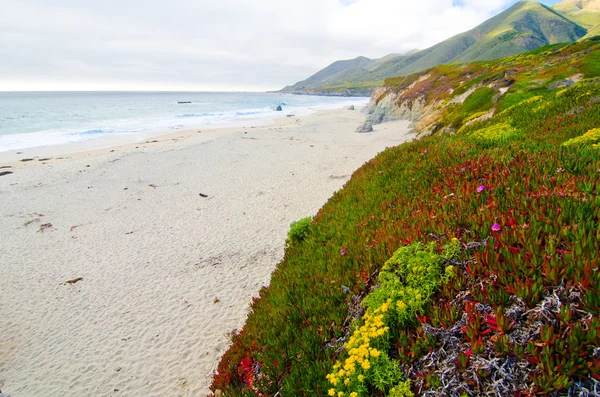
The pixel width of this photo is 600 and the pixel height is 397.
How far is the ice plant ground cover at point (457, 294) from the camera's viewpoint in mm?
→ 2473

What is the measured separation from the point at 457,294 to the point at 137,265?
11.1m

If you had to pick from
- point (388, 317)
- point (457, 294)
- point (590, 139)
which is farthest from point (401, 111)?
point (388, 317)

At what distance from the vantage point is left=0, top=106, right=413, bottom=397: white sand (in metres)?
6.98

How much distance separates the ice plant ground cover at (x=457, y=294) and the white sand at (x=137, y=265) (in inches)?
136

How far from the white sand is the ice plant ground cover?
11.3 ft

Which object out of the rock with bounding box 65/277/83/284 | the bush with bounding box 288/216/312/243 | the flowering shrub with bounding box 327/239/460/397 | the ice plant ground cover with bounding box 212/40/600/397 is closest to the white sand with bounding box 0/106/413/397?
the rock with bounding box 65/277/83/284

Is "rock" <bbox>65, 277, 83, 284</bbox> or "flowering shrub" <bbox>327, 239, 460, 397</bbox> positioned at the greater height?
"flowering shrub" <bbox>327, 239, 460, 397</bbox>

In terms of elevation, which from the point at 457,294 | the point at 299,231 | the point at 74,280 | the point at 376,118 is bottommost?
the point at 74,280

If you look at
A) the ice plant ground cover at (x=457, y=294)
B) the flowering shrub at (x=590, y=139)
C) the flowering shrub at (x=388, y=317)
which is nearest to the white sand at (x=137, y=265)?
the ice plant ground cover at (x=457, y=294)

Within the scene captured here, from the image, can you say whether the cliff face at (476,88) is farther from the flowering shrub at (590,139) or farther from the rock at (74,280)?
the rock at (74,280)

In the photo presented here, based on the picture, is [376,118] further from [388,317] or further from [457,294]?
[388,317]

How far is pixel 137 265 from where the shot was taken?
11.0 meters

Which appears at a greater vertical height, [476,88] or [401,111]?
[476,88]

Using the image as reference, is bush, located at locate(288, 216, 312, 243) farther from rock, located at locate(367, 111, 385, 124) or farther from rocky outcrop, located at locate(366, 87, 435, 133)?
rock, located at locate(367, 111, 385, 124)
